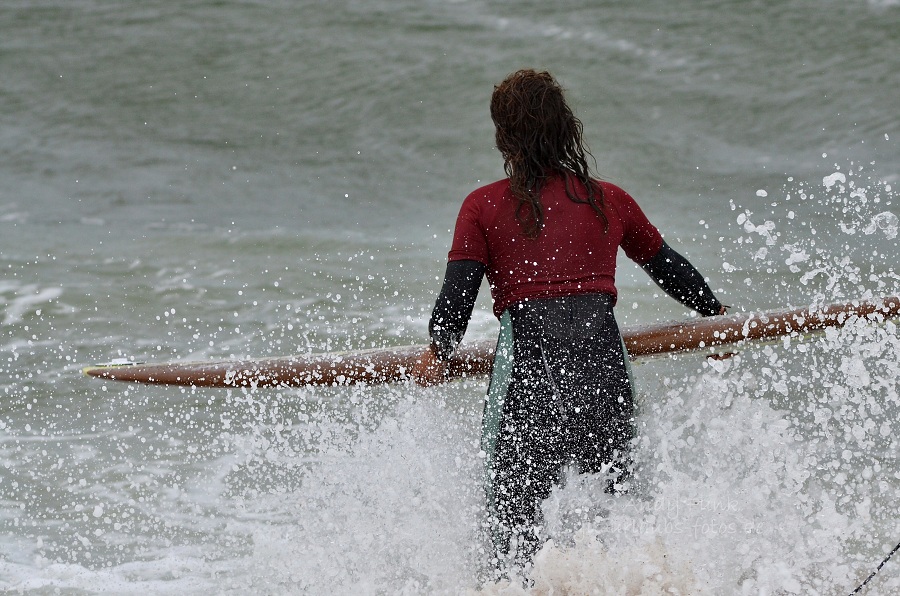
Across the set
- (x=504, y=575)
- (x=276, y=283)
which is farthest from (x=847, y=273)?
(x=504, y=575)

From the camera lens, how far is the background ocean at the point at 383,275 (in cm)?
393

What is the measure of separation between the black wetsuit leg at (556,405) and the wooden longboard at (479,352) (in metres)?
0.43

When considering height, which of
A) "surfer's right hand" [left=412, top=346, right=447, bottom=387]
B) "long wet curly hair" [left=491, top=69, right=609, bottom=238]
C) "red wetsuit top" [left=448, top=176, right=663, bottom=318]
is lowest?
"surfer's right hand" [left=412, top=346, right=447, bottom=387]

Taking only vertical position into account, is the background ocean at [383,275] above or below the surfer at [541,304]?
below

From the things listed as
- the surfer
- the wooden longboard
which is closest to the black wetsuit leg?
the surfer

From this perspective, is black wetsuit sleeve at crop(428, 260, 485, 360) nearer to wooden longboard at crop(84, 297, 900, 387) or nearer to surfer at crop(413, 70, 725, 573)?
surfer at crop(413, 70, 725, 573)

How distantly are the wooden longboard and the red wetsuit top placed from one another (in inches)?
20.6

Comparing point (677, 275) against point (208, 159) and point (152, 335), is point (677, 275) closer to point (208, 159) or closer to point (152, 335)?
point (152, 335)

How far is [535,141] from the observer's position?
2.99 m

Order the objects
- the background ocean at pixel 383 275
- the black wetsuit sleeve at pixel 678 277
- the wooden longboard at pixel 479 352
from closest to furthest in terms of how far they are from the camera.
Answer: the black wetsuit sleeve at pixel 678 277 < the wooden longboard at pixel 479 352 < the background ocean at pixel 383 275

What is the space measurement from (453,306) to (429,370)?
1.31 ft

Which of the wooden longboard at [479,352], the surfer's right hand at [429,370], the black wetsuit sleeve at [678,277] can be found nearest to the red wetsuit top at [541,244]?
the black wetsuit sleeve at [678,277]

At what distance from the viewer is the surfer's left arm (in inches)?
119

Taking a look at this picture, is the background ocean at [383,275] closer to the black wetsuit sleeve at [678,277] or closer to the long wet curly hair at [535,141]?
the black wetsuit sleeve at [678,277]
